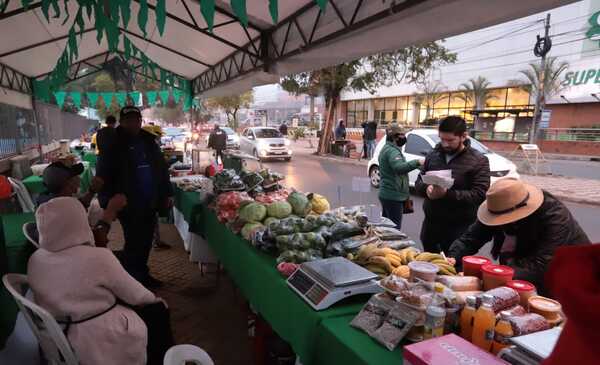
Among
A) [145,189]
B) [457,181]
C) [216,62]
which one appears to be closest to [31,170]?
[216,62]

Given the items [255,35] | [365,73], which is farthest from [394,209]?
[365,73]

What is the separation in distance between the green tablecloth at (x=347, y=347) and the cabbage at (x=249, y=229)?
1.21 m

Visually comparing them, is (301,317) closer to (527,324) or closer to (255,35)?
(527,324)

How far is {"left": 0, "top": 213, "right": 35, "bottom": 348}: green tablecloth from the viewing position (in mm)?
1897

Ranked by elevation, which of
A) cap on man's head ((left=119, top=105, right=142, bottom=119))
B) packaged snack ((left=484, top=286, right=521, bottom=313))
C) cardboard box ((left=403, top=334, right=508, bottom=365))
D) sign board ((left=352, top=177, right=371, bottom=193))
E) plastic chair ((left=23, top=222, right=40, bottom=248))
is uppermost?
cap on man's head ((left=119, top=105, right=142, bottom=119))

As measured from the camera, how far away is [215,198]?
12.2 ft

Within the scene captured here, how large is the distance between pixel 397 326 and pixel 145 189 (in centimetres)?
288

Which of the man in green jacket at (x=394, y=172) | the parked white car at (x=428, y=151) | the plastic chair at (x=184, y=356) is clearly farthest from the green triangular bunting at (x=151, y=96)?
the plastic chair at (x=184, y=356)

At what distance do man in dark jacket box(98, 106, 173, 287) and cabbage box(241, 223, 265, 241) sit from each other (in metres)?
1.31

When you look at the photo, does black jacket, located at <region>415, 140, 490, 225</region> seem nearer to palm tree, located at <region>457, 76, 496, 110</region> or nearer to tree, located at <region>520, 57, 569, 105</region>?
tree, located at <region>520, 57, 569, 105</region>

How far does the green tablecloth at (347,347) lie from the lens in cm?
136

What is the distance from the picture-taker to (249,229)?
9.13ft

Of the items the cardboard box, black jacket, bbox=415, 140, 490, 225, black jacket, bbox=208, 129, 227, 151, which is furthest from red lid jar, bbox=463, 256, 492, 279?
black jacket, bbox=208, 129, 227, 151

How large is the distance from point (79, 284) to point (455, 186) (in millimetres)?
2708
